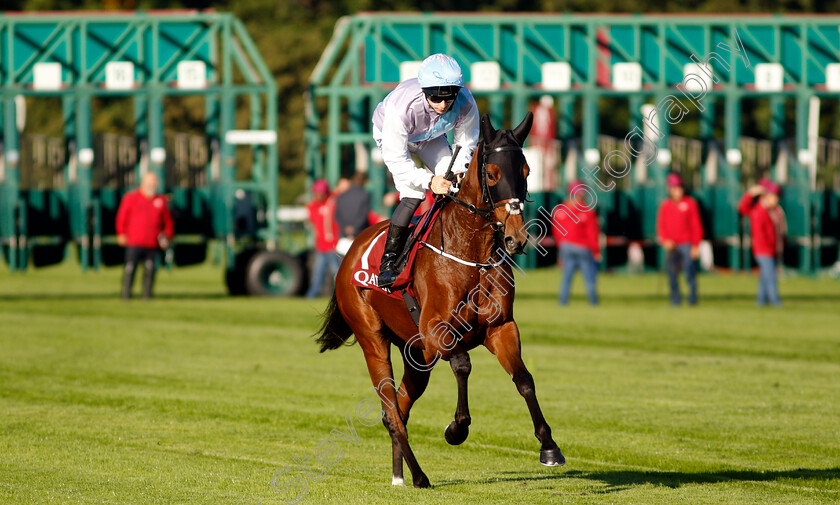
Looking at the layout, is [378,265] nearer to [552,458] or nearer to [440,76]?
[440,76]

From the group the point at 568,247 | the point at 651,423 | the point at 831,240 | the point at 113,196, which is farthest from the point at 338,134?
the point at 651,423

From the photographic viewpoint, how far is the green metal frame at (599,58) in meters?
23.6

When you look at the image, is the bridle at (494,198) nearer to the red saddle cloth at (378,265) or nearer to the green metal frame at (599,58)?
the red saddle cloth at (378,265)

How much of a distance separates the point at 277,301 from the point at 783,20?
37.9ft

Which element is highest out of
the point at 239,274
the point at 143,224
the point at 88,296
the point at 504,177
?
the point at 504,177

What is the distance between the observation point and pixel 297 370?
12289 mm

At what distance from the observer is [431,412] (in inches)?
397

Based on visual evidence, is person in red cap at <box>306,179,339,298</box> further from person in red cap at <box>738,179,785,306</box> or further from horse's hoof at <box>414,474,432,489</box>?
horse's hoof at <box>414,474,432,489</box>

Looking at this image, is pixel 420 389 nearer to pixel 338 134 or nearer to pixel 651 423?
pixel 651 423

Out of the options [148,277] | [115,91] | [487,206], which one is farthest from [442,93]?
[115,91]

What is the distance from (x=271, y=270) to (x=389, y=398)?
1391 centimetres

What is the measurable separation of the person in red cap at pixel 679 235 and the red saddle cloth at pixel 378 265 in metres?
12.1

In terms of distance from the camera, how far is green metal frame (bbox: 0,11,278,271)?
70.8 feet

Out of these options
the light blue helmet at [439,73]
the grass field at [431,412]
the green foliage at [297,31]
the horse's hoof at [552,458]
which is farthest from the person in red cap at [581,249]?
the green foliage at [297,31]
